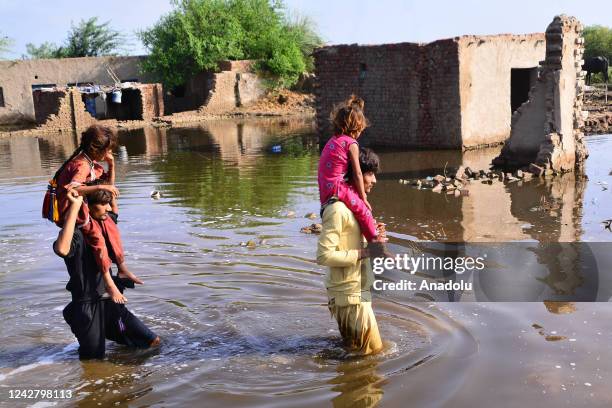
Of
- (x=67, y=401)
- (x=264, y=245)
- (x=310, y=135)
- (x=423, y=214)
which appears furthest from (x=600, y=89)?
(x=67, y=401)

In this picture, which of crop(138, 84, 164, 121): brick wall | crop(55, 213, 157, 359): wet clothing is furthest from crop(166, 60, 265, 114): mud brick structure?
crop(55, 213, 157, 359): wet clothing

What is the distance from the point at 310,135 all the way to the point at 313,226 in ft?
42.1

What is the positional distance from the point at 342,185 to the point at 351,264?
495 mm

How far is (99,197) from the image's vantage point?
452 cm

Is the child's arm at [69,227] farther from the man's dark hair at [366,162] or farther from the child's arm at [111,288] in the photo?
the man's dark hair at [366,162]

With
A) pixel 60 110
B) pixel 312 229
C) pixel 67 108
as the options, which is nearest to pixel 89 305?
pixel 312 229

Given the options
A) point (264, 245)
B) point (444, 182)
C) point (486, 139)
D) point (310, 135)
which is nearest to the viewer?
point (264, 245)

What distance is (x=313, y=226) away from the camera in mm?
8570

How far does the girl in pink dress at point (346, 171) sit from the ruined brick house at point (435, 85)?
422 inches

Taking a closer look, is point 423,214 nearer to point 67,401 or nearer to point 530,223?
point 530,223

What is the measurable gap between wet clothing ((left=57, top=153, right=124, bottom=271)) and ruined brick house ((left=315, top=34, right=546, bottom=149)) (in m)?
11.2

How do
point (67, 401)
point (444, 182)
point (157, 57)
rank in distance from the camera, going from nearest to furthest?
1. point (67, 401)
2. point (444, 182)
3. point (157, 57)

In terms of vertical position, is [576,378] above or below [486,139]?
below

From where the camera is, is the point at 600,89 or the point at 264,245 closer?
the point at 264,245
